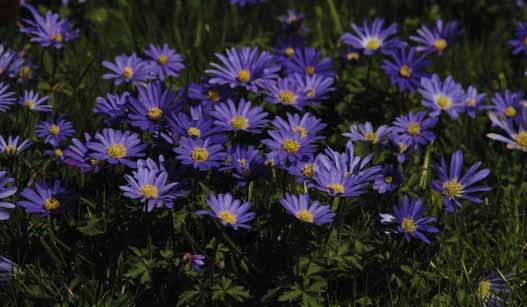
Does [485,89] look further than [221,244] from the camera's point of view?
Yes

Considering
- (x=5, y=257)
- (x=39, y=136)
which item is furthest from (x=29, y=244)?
(x=39, y=136)

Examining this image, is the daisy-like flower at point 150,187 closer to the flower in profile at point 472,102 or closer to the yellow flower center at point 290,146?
the yellow flower center at point 290,146

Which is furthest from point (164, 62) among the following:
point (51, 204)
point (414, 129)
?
point (414, 129)

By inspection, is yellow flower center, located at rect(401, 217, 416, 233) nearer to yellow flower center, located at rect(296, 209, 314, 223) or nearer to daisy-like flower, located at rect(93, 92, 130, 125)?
yellow flower center, located at rect(296, 209, 314, 223)

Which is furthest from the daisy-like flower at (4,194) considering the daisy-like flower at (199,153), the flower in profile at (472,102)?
the flower in profile at (472,102)

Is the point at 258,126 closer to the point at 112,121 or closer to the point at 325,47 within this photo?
the point at 112,121

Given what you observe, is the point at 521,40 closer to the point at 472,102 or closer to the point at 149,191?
the point at 472,102

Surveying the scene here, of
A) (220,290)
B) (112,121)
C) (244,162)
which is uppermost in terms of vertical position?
(112,121)

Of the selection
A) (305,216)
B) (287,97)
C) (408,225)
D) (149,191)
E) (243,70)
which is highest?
(243,70)
